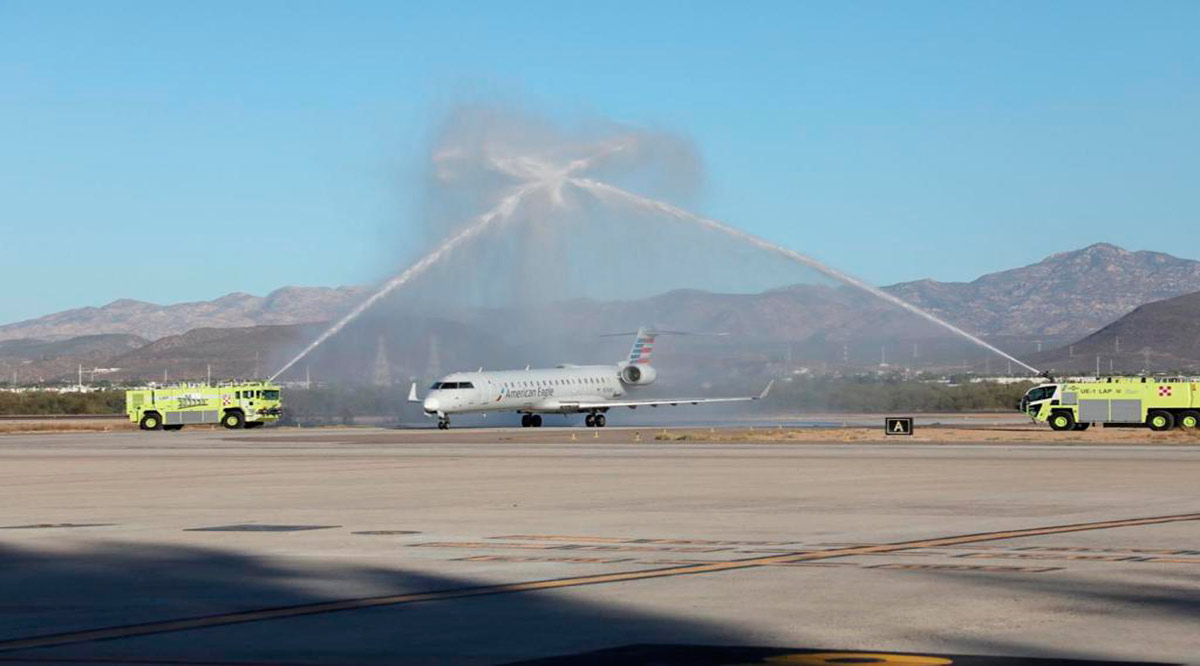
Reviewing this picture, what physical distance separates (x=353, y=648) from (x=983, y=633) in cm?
558

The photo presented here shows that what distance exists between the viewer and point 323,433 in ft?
272

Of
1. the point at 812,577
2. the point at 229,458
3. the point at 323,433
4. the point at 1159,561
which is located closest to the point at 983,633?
the point at 812,577

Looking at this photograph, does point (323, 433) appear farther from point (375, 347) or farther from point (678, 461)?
point (678, 461)

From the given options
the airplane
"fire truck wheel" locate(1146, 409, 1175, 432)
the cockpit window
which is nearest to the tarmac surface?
"fire truck wheel" locate(1146, 409, 1175, 432)

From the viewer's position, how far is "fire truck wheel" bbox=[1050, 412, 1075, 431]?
79.1 meters

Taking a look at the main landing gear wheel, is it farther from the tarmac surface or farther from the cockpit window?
the tarmac surface

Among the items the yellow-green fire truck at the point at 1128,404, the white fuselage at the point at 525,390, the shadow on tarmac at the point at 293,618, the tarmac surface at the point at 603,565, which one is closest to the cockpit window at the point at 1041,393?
the yellow-green fire truck at the point at 1128,404

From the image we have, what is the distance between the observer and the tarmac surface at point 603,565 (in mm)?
15000

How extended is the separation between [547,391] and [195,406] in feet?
63.0

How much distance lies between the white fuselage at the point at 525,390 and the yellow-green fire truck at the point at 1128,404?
27.2m

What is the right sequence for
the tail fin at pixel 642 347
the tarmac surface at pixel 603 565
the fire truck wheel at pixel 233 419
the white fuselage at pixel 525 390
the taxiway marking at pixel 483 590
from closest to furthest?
the tarmac surface at pixel 603 565 → the taxiway marking at pixel 483 590 → the white fuselage at pixel 525 390 → the fire truck wheel at pixel 233 419 → the tail fin at pixel 642 347

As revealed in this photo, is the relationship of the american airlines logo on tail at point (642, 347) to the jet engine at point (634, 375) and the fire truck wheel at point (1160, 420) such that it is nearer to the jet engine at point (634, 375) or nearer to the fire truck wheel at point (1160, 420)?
the jet engine at point (634, 375)

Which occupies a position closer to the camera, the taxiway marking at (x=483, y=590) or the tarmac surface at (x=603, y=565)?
the tarmac surface at (x=603, y=565)

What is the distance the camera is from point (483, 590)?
18875mm
